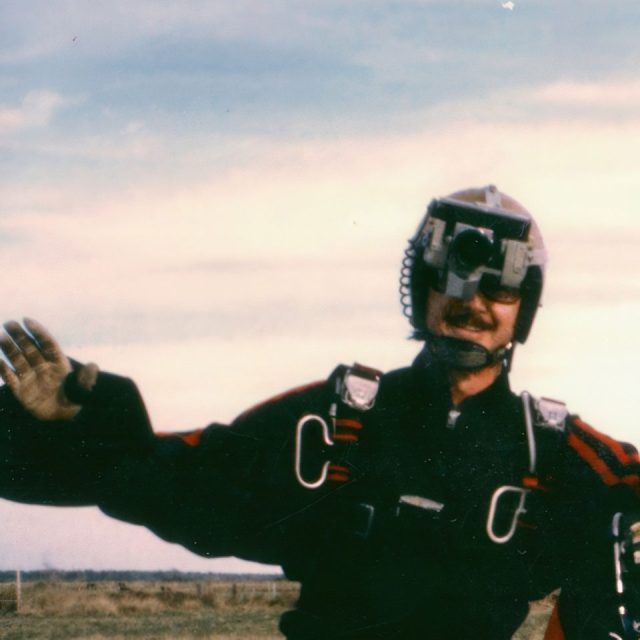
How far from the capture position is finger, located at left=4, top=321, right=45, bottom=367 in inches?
221

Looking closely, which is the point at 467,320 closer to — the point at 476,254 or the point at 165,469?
the point at 476,254

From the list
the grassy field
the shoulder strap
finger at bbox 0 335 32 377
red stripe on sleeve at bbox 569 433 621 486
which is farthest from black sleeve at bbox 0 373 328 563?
the grassy field

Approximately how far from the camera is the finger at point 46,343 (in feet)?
18.4

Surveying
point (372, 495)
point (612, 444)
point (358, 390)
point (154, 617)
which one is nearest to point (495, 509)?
point (372, 495)

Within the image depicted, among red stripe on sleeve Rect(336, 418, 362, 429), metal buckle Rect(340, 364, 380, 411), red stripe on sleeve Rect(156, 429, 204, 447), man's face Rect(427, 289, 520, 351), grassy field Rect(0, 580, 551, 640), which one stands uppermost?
man's face Rect(427, 289, 520, 351)

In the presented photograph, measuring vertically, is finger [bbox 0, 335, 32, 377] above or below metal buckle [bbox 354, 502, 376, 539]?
above

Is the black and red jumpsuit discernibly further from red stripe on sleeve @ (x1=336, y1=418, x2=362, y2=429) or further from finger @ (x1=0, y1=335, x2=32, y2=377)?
finger @ (x1=0, y1=335, x2=32, y2=377)

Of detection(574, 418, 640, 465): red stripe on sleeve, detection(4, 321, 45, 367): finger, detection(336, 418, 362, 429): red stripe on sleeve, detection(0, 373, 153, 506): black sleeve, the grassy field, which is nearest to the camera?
detection(4, 321, 45, 367): finger

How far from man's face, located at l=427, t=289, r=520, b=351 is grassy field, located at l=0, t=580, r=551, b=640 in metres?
20.7

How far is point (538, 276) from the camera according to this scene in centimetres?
723

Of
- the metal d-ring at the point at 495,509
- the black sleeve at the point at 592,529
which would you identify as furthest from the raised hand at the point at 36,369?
the black sleeve at the point at 592,529

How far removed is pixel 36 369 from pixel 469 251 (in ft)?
7.89

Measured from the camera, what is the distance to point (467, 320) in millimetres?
7000

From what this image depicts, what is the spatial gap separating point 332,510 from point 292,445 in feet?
1.19
